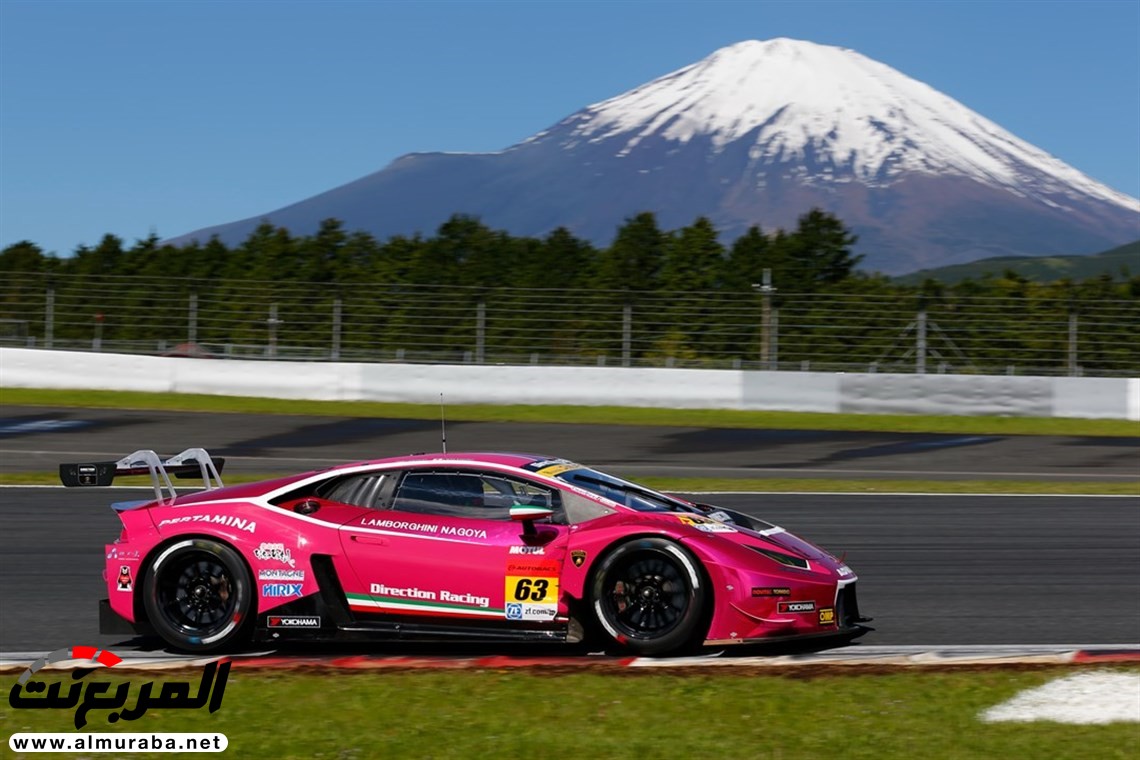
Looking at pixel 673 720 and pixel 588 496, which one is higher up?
Result: pixel 588 496

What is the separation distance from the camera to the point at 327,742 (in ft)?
19.3

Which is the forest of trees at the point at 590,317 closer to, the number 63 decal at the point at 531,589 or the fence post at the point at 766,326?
the fence post at the point at 766,326

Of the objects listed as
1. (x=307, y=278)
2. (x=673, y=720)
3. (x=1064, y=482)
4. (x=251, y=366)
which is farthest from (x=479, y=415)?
(x=307, y=278)

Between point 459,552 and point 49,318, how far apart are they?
90.8 ft

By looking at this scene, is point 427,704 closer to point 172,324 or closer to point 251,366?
point 251,366

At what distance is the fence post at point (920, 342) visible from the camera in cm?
3030

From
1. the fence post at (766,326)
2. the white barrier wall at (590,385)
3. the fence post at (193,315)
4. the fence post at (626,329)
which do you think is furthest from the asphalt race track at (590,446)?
the fence post at (193,315)

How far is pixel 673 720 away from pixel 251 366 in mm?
24507

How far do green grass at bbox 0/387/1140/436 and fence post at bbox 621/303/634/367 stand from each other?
13.6 feet

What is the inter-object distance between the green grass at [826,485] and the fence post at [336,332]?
1443 cm

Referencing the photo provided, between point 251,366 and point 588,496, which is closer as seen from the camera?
point 588,496

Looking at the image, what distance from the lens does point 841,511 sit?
1444cm

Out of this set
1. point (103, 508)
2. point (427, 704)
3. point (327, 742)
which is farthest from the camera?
point (103, 508)

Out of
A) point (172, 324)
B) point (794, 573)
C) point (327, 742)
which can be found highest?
point (172, 324)
